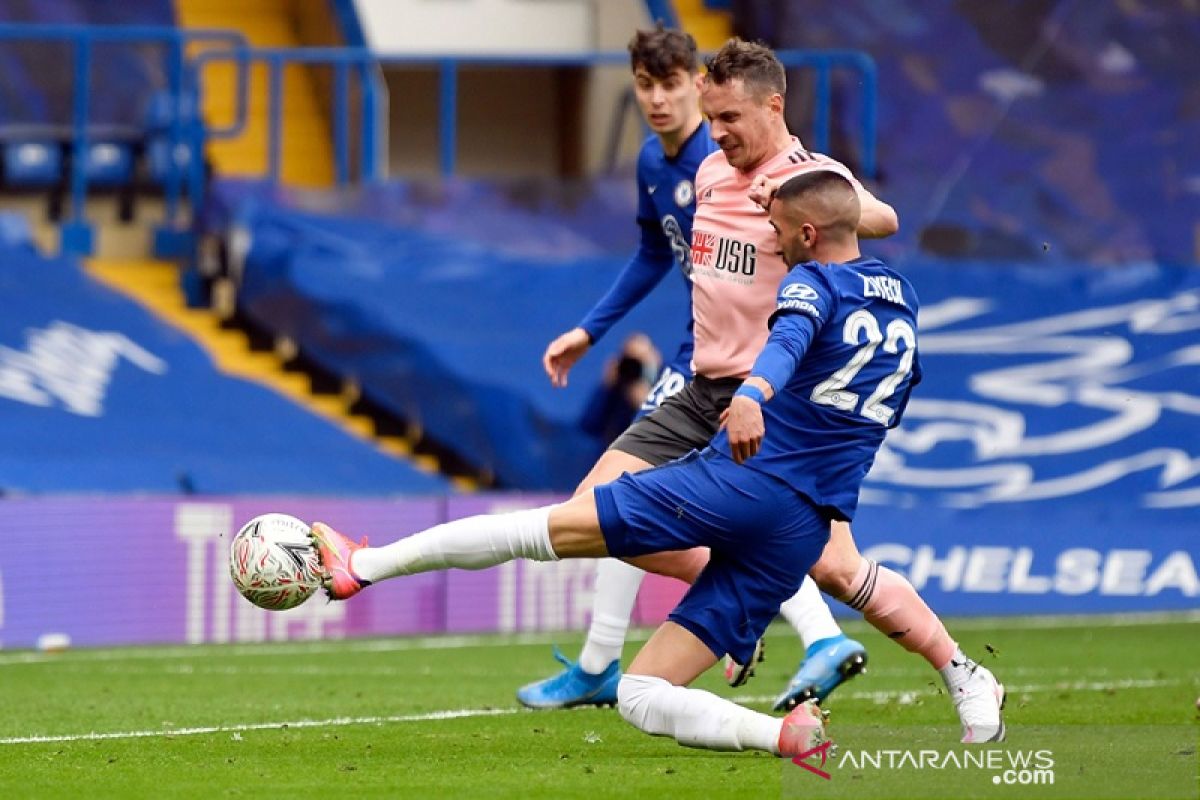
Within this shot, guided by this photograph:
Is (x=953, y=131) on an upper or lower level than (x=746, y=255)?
lower

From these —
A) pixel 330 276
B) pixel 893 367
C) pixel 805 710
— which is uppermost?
pixel 893 367

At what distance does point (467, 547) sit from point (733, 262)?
1.45 m

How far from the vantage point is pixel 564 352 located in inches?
313

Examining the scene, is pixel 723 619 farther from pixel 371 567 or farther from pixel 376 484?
pixel 376 484

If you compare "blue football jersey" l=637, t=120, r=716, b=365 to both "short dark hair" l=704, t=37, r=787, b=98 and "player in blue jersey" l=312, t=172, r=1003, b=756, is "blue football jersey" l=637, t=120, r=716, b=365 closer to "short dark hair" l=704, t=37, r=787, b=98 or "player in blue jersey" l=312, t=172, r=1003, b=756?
"short dark hair" l=704, t=37, r=787, b=98

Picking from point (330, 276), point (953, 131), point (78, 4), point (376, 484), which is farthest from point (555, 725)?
point (78, 4)

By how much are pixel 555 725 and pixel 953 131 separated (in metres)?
12.3

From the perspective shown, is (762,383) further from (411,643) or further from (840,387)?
(411,643)

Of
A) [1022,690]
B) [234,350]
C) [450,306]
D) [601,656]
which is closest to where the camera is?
[601,656]

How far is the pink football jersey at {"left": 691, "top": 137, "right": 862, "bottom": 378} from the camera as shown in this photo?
23.7 feet

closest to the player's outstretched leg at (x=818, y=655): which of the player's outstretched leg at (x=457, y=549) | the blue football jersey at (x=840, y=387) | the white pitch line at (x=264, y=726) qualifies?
the white pitch line at (x=264, y=726)

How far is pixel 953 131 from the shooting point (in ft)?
63.0

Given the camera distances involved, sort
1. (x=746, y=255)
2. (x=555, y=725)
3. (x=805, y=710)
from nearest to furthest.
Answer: (x=805, y=710)
(x=746, y=255)
(x=555, y=725)

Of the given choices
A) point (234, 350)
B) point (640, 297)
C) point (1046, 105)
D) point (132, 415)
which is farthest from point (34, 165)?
point (640, 297)
